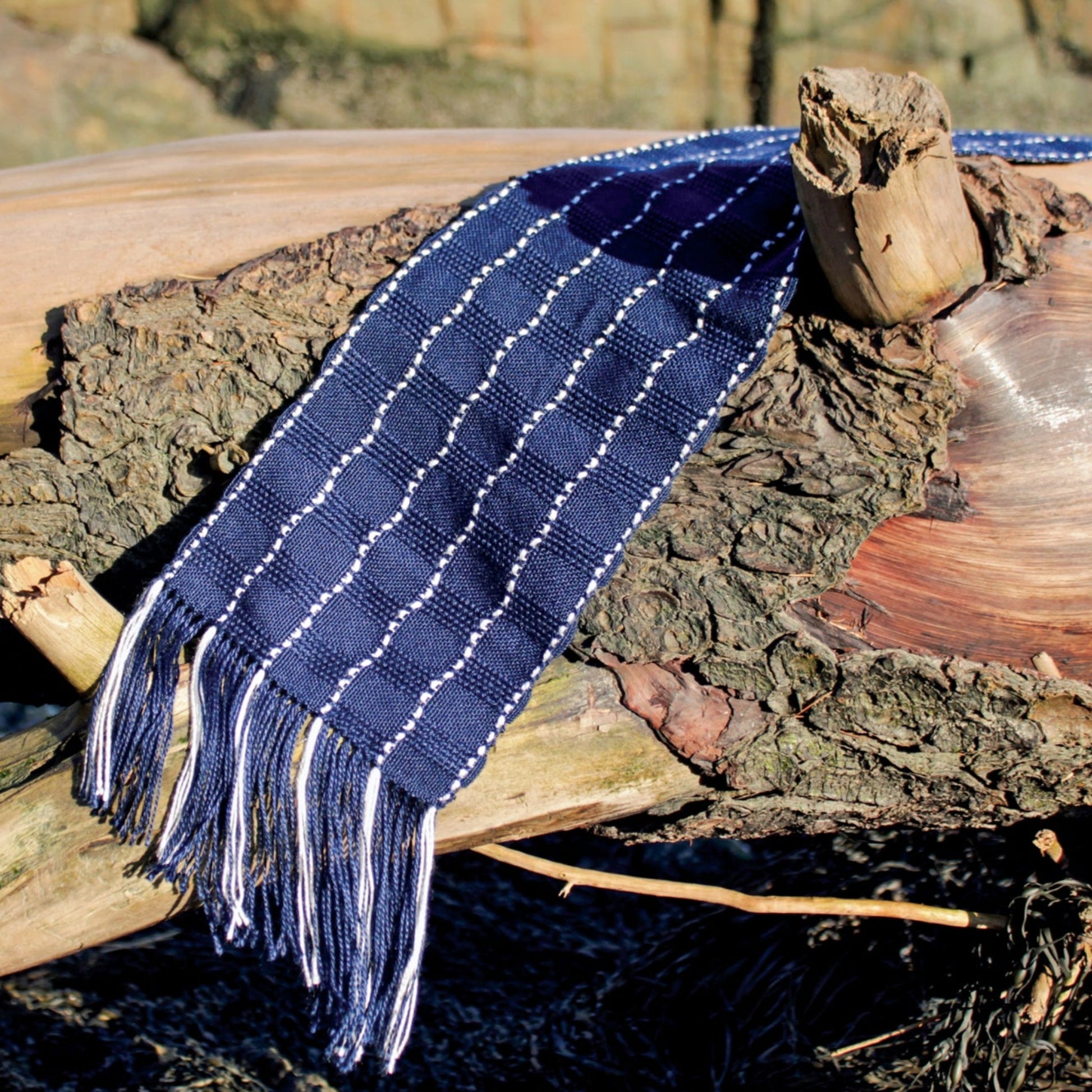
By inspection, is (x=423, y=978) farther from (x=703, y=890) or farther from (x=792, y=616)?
(x=792, y=616)

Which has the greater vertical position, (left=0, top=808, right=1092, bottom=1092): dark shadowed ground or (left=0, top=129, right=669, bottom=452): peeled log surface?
(left=0, top=129, right=669, bottom=452): peeled log surface

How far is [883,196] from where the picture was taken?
Answer: 1.27 metres

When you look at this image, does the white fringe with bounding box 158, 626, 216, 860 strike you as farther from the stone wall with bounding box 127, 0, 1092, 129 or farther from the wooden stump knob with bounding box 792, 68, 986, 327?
the stone wall with bounding box 127, 0, 1092, 129

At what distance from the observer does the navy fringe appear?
137 centimetres

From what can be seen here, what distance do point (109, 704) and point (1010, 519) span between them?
1.17m

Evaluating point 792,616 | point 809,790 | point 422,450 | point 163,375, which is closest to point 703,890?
point 809,790

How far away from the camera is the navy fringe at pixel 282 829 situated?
4.50 feet

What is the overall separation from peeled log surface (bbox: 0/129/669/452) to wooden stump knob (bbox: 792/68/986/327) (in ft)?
2.35

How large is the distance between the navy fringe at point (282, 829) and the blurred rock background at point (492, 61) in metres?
4.94

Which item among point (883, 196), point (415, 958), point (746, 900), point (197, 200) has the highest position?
point (883, 196)

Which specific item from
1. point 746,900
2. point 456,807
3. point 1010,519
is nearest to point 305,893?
point 456,807

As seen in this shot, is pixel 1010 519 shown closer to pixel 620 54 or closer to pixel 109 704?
pixel 109 704

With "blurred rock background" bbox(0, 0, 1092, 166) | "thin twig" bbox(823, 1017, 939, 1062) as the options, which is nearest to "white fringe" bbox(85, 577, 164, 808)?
"thin twig" bbox(823, 1017, 939, 1062)

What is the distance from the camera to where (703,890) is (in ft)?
5.45
